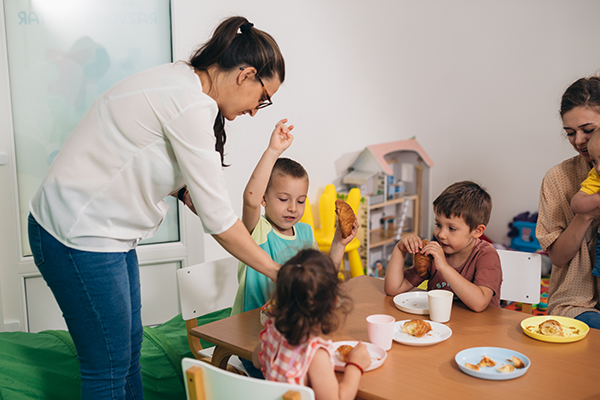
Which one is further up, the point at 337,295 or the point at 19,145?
the point at 19,145

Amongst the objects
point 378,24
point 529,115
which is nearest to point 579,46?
point 529,115

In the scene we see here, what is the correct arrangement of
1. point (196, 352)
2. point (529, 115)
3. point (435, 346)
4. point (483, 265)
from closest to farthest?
point (435, 346)
point (483, 265)
point (196, 352)
point (529, 115)

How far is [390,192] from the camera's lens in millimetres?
3760

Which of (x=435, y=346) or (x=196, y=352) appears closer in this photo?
(x=435, y=346)

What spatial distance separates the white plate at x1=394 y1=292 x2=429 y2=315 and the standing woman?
47 centimetres

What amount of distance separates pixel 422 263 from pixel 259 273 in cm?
53

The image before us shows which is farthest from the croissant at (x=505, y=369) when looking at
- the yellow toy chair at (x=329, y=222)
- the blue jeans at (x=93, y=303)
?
the yellow toy chair at (x=329, y=222)

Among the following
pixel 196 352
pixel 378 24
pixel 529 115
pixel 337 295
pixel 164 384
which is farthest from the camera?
pixel 529 115

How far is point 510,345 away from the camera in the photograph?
1.22 m

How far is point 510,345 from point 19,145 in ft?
6.91

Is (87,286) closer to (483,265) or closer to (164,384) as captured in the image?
(164,384)

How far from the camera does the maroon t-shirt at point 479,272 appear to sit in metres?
1.51

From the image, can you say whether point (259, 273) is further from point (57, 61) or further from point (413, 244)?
point (57, 61)

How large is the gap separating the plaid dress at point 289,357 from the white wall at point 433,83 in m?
1.78
